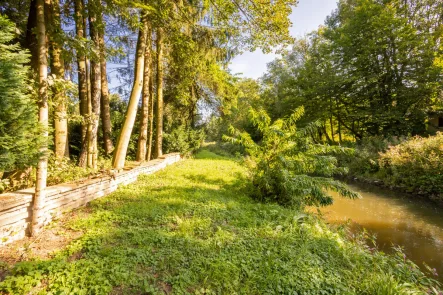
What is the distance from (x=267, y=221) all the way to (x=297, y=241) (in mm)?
768

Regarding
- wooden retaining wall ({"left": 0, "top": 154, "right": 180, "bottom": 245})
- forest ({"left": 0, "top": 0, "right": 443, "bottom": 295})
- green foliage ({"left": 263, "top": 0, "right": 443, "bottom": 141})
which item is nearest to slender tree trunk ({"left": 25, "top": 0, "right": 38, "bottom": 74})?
forest ({"left": 0, "top": 0, "right": 443, "bottom": 295})

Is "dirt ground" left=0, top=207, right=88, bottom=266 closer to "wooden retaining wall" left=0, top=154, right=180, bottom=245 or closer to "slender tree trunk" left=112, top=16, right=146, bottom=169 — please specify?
"wooden retaining wall" left=0, top=154, right=180, bottom=245

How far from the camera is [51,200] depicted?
12.0 ft

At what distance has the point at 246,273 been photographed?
9.07 ft

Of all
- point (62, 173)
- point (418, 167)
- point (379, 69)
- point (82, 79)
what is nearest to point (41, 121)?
point (62, 173)

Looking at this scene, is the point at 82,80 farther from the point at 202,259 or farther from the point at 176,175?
the point at 202,259

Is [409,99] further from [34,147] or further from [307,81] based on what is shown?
[34,147]

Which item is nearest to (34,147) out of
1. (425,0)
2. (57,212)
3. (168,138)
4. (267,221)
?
(57,212)

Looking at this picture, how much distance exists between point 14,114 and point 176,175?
5.31 metres

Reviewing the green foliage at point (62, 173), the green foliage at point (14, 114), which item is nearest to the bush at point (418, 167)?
the green foliage at point (62, 173)

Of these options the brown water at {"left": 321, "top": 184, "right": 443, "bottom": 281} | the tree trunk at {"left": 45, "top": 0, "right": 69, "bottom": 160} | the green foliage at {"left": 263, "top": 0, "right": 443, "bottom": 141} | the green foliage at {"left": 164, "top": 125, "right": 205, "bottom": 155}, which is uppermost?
the green foliage at {"left": 263, "top": 0, "right": 443, "bottom": 141}

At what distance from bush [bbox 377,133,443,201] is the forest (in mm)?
63

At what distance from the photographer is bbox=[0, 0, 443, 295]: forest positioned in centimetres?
267

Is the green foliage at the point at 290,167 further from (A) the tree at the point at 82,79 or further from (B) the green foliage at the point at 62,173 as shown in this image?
(A) the tree at the point at 82,79
